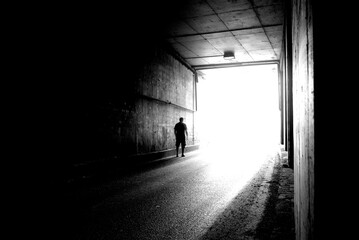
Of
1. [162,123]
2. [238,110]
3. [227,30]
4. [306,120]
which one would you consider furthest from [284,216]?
[238,110]

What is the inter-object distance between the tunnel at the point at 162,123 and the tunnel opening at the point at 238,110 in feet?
18.0

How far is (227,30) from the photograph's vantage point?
34.9 feet

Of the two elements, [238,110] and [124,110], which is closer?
[124,110]

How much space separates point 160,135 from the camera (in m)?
12.4

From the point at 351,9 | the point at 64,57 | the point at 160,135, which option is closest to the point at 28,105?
the point at 64,57

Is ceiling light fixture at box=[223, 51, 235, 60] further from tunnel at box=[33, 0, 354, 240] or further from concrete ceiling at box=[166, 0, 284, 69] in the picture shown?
concrete ceiling at box=[166, 0, 284, 69]

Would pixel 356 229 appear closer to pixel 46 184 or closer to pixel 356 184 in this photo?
pixel 356 184

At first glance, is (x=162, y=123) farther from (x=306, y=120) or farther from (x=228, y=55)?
(x=306, y=120)

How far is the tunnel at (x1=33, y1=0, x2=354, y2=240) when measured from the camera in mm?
1460

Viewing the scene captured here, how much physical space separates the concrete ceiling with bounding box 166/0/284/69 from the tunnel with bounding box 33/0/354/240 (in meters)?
0.05

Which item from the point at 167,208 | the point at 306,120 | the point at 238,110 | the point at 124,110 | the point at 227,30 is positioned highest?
the point at 227,30

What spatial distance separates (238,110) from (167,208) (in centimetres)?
3405

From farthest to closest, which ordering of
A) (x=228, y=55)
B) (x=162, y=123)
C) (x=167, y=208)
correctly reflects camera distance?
(x=228, y=55) → (x=162, y=123) → (x=167, y=208)

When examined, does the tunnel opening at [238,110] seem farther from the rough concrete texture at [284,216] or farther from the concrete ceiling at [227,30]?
the rough concrete texture at [284,216]
